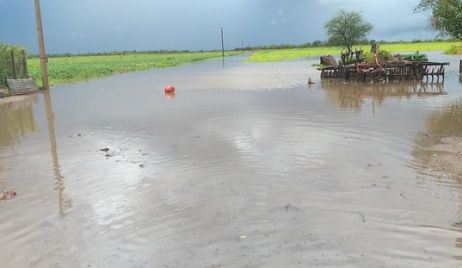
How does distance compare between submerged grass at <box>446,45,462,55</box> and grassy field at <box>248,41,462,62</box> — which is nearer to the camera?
submerged grass at <box>446,45,462,55</box>

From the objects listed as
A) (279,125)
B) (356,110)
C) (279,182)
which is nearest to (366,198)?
(279,182)

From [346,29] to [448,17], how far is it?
39.7m

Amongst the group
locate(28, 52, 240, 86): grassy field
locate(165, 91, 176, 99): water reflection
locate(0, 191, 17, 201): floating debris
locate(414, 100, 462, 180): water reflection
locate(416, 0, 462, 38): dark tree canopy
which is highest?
locate(416, 0, 462, 38): dark tree canopy

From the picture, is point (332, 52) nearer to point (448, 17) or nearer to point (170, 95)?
point (170, 95)

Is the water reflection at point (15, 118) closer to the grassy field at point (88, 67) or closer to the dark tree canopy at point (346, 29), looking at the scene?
the grassy field at point (88, 67)

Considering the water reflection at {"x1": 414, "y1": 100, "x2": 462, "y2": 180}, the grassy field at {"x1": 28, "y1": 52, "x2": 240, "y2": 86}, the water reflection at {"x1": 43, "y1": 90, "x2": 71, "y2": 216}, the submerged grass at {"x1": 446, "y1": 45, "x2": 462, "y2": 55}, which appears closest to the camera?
the water reflection at {"x1": 43, "y1": 90, "x2": 71, "y2": 216}

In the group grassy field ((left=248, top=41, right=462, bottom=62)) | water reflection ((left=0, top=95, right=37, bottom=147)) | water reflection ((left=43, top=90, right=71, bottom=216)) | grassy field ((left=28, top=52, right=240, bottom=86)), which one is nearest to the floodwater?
water reflection ((left=43, top=90, right=71, bottom=216))

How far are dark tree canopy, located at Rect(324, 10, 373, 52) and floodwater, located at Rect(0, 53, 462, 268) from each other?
41.6 metres

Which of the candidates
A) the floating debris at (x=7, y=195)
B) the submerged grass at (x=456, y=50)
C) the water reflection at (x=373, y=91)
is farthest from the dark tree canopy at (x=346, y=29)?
the floating debris at (x=7, y=195)

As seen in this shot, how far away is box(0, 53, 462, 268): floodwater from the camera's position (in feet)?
19.0

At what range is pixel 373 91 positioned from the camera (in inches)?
923

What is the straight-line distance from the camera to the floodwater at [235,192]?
5.79 meters

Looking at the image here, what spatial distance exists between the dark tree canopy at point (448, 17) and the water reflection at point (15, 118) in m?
Result: 14.9

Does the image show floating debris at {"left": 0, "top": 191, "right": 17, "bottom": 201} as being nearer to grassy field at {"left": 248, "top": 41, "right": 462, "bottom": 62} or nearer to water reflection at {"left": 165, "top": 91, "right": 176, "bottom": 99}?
water reflection at {"left": 165, "top": 91, "right": 176, "bottom": 99}
